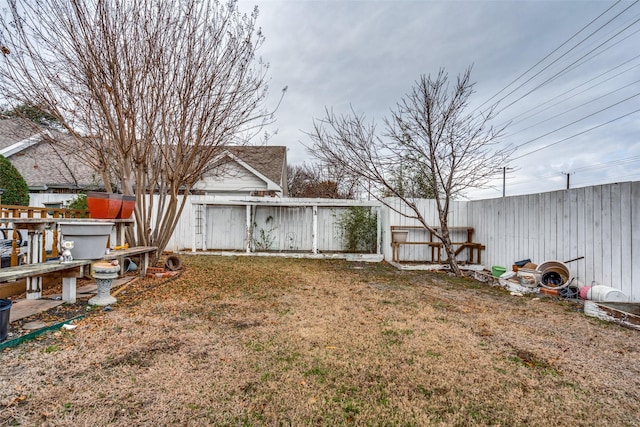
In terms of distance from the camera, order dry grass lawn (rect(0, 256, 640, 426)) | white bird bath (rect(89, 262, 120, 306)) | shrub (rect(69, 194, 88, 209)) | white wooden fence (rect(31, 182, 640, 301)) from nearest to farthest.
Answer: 1. dry grass lawn (rect(0, 256, 640, 426))
2. white bird bath (rect(89, 262, 120, 306))
3. white wooden fence (rect(31, 182, 640, 301))
4. shrub (rect(69, 194, 88, 209))

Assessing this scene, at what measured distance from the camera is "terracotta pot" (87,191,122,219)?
4.77 meters

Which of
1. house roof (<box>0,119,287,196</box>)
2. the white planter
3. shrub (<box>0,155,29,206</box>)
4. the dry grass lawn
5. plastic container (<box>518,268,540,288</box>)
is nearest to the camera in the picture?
the dry grass lawn

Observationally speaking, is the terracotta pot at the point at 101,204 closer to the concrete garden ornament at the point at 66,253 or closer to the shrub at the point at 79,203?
the concrete garden ornament at the point at 66,253

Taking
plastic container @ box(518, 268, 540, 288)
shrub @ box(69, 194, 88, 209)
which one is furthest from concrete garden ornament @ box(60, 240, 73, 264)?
plastic container @ box(518, 268, 540, 288)

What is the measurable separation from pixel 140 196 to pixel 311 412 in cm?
582

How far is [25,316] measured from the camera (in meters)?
3.41

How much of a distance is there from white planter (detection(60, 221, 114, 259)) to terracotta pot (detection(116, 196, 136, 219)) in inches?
41.0

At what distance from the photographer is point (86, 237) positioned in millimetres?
4086

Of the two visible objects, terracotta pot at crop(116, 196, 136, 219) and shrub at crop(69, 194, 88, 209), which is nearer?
terracotta pot at crop(116, 196, 136, 219)

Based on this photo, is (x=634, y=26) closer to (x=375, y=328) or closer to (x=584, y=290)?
(x=584, y=290)

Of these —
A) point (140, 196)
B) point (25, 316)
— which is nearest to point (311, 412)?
point (25, 316)

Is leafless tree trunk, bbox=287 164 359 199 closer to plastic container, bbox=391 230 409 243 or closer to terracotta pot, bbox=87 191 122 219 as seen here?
plastic container, bbox=391 230 409 243

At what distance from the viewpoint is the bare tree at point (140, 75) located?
500 centimetres

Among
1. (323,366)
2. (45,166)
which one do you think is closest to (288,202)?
(323,366)
